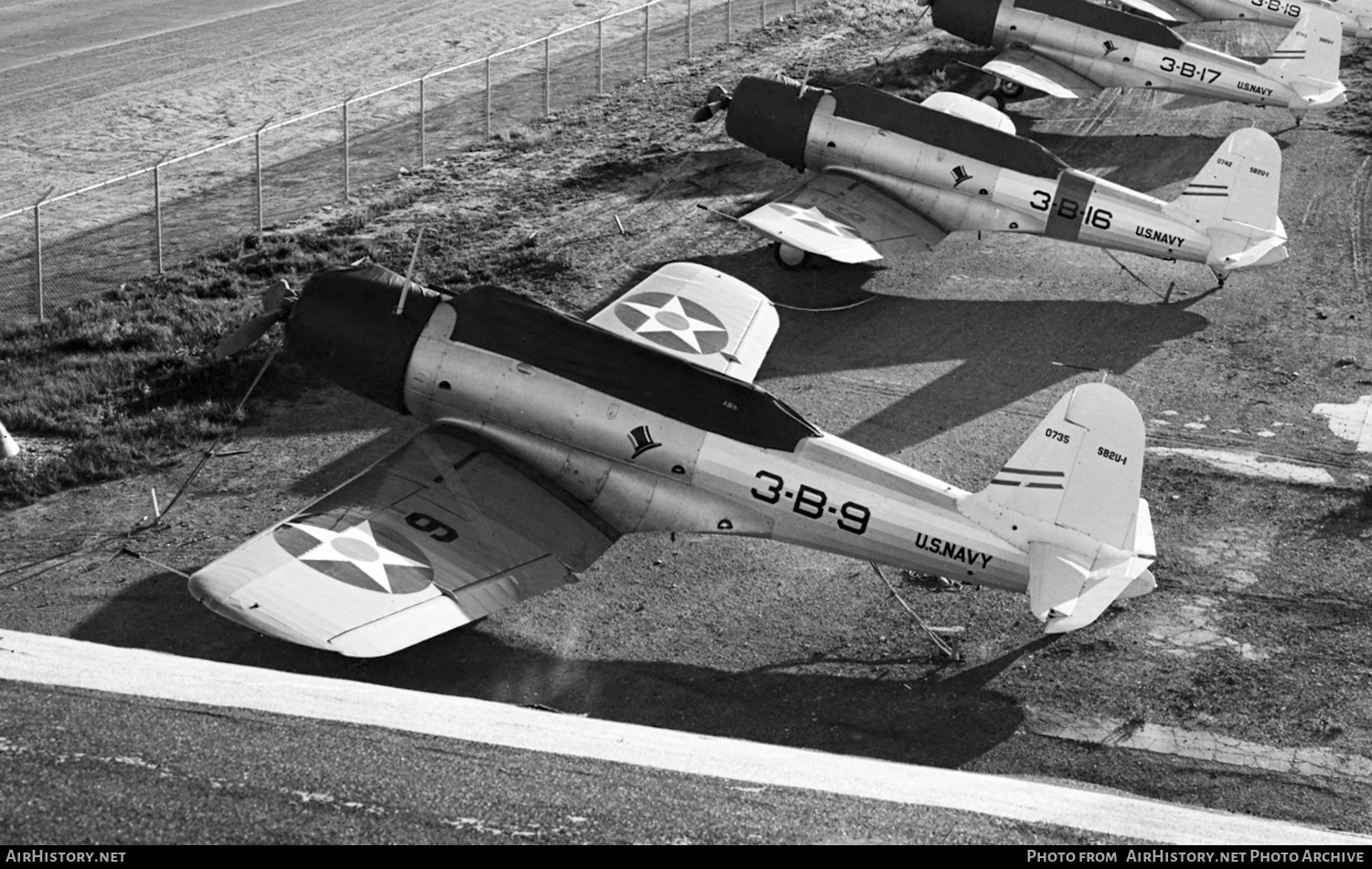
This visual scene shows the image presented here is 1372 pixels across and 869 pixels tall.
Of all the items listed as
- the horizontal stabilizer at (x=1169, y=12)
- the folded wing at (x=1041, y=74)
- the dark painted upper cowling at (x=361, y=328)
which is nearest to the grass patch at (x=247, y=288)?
the dark painted upper cowling at (x=361, y=328)

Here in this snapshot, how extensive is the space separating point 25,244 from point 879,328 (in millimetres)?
12868

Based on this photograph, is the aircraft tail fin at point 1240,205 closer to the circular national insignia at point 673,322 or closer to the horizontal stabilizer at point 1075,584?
the circular national insignia at point 673,322

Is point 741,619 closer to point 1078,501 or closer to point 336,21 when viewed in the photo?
point 1078,501

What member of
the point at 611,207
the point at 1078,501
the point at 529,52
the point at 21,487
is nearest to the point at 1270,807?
the point at 1078,501

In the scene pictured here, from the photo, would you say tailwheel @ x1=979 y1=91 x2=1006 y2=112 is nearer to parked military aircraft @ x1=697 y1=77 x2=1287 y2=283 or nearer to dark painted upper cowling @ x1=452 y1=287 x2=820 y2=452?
parked military aircraft @ x1=697 y1=77 x2=1287 y2=283

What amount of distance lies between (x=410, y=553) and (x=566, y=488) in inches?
81.2

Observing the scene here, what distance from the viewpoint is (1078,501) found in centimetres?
1191

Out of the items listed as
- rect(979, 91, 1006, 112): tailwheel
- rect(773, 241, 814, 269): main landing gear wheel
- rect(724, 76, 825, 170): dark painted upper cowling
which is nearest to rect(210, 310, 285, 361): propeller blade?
rect(773, 241, 814, 269): main landing gear wheel

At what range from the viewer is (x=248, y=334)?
48.2ft

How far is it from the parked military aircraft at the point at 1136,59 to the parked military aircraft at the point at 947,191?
5.99m

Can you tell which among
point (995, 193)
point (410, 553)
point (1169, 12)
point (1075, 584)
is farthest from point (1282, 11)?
point (410, 553)

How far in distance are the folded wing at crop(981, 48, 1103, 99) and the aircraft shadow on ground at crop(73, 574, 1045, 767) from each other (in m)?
16.8

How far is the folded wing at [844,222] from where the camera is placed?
1928 cm

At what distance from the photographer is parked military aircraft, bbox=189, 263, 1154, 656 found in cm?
1144
